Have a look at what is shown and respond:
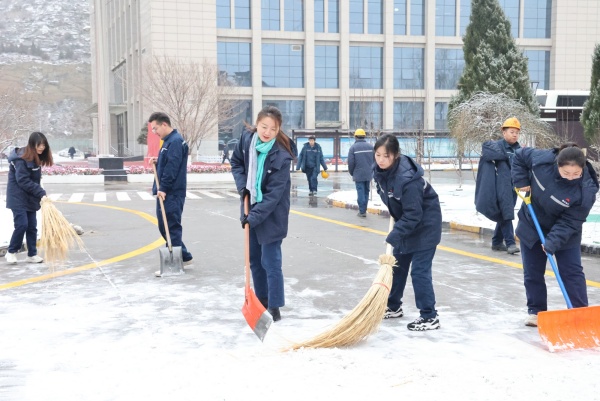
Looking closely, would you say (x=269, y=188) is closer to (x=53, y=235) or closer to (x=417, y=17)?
(x=53, y=235)

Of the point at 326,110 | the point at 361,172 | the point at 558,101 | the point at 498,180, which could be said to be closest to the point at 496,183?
the point at 498,180

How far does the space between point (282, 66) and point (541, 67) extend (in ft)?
69.8

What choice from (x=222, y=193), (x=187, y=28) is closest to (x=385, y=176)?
(x=222, y=193)

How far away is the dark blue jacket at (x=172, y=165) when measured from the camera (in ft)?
24.5

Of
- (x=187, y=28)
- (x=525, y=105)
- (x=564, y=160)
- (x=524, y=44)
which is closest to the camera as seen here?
(x=564, y=160)

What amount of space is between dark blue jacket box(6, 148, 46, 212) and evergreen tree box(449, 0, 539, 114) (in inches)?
610

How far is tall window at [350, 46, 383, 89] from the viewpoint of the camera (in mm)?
52438

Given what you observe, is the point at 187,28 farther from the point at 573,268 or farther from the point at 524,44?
the point at 573,268

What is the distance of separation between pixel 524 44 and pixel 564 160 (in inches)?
2090

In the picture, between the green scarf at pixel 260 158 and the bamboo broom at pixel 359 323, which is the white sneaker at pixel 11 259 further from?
the bamboo broom at pixel 359 323

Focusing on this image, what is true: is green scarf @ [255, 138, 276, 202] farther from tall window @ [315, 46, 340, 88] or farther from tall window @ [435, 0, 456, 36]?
tall window @ [435, 0, 456, 36]

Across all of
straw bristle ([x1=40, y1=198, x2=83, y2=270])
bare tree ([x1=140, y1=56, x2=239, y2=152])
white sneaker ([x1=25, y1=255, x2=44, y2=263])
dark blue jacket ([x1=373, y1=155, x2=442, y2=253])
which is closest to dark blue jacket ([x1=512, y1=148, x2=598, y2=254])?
dark blue jacket ([x1=373, y1=155, x2=442, y2=253])

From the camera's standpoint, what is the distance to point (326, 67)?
52188 millimetres

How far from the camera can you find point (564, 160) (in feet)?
16.0
